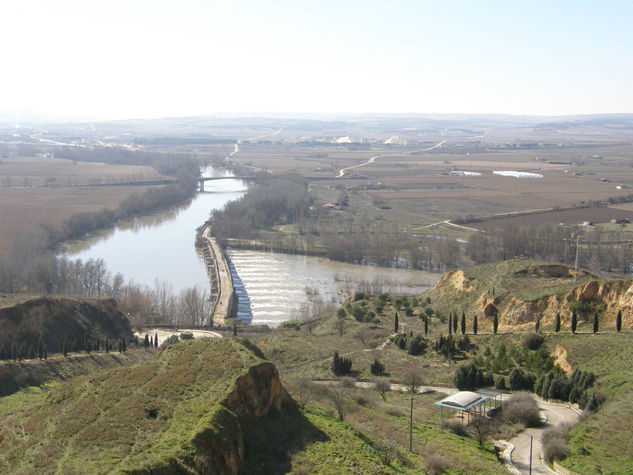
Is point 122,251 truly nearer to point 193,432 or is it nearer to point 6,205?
point 6,205

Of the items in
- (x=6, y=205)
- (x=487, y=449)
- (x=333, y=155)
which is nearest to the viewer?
(x=487, y=449)

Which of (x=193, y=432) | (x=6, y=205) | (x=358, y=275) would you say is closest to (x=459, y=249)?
(x=358, y=275)

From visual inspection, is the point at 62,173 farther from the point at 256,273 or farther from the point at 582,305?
the point at 582,305

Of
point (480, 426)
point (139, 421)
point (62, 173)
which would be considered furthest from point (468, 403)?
point (62, 173)

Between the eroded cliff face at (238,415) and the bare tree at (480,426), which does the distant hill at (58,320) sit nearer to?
the eroded cliff face at (238,415)

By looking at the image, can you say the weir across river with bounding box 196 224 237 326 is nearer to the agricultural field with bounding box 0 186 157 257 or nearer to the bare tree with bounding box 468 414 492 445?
the agricultural field with bounding box 0 186 157 257

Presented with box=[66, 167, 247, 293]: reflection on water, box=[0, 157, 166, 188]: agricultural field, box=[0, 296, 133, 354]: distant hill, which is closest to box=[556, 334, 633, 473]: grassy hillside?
box=[0, 296, 133, 354]: distant hill
